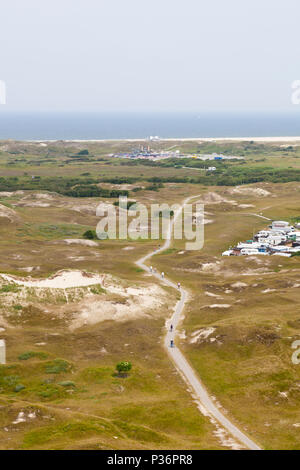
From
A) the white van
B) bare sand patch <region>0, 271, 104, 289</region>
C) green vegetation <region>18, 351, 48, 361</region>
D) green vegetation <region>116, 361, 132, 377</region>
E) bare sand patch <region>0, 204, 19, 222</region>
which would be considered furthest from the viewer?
bare sand patch <region>0, 204, 19, 222</region>

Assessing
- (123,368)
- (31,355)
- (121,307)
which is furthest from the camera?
(121,307)

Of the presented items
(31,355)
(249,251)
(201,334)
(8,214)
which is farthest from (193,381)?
(8,214)

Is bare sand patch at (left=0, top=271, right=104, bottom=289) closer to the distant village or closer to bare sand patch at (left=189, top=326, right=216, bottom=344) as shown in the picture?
bare sand patch at (left=189, top=326, right=216, bottom=344)

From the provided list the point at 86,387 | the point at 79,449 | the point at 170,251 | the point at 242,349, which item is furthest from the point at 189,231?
the point at 79,449

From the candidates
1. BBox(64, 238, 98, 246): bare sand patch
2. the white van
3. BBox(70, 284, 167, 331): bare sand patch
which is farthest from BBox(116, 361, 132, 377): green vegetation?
BBox(64, 238, 98, 246): bare sand patch

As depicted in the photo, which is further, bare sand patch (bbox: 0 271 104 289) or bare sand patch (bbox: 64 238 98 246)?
bare sand patch (bbox: 64 238 98 246)

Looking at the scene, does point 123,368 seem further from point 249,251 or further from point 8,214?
point 8,214

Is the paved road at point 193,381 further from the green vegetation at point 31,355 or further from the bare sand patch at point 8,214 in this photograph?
the bare sand patch at point 8,214

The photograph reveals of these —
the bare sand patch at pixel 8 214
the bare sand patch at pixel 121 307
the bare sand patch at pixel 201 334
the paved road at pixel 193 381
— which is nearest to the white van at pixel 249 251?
the paved road at pixel 193 381

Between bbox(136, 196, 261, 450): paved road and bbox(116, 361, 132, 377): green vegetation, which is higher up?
bbox(116, 361, 132, 377): green vegetation

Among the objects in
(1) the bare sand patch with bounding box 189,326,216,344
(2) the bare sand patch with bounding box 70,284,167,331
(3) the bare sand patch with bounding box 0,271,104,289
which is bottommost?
(1) the bare sand patch with bounding box 189,326,216,344
